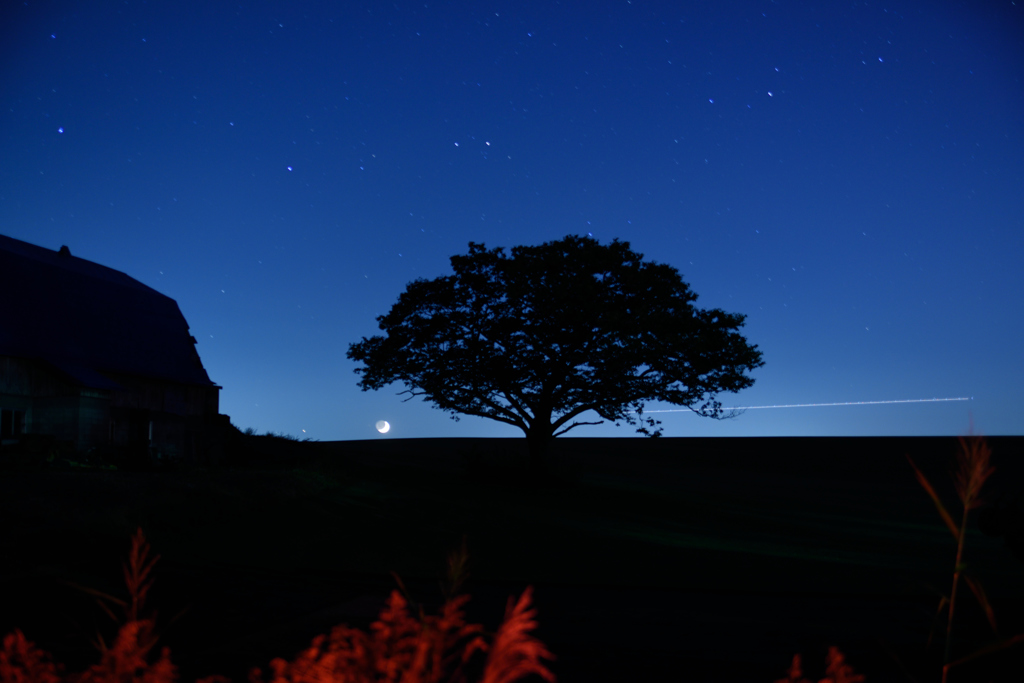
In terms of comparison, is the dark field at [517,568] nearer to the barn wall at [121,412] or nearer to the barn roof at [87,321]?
the barn wall at [121,412]

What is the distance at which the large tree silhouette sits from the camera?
27.8 metres

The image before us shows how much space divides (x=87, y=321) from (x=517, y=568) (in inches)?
904

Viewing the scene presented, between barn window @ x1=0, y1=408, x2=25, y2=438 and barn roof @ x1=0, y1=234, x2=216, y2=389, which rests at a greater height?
barn roof @ x1=0, y1=234, x2=216, y2=389

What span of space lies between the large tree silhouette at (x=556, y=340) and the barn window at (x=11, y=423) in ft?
39.4

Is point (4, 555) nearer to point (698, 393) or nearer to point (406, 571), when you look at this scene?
point (406, 571)

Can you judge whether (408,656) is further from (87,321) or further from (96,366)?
(87,321)

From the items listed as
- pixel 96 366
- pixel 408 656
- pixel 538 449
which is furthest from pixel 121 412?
pixel 408 656

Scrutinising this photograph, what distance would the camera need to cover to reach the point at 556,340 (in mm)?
28641

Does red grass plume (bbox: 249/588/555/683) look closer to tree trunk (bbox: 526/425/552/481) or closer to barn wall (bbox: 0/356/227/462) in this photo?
barn wall (bbox: 0/356/227/462)

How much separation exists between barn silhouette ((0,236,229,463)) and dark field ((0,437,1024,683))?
4313 millimetres

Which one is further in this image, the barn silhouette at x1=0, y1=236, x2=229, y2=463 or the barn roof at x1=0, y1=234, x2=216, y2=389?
the barn roof at x1=0, y1=234, x2=216, y2=389

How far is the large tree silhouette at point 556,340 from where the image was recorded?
27.8 metres

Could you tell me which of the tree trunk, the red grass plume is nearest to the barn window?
the tree trunk

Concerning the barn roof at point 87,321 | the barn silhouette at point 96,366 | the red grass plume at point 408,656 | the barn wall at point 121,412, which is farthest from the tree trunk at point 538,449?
the red grass plume at point 408,656
